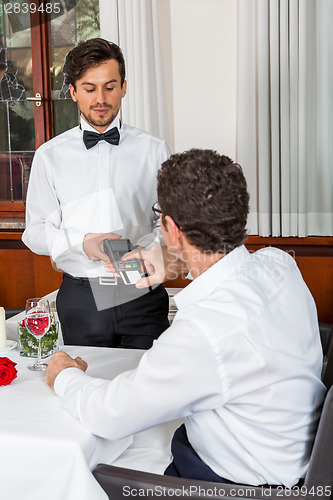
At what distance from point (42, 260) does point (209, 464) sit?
8.26 feet

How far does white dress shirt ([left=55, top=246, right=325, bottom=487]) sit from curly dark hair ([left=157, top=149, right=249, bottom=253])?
2.3 inches

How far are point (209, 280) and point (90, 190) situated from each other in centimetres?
113

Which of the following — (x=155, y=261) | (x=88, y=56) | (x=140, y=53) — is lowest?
(x=155, y=261)

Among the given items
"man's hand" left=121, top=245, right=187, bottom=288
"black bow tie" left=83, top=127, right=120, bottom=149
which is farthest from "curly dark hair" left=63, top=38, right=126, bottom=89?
"man's hand" left=121, top=245, right=187, bottom=288

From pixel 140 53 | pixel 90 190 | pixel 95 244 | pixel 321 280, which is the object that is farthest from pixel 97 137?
pixel 321 280

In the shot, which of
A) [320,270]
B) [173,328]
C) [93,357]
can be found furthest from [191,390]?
[320,270]

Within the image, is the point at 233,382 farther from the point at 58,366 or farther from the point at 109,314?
the point at 109,314

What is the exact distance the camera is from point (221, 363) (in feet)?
3.60

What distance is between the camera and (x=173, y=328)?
114 cm

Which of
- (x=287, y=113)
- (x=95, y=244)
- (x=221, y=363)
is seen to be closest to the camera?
(x=221, y=363)

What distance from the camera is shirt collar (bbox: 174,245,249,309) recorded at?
124cm

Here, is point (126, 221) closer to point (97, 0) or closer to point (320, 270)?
point (320, 270)

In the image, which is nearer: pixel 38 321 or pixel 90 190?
pixel 38 321

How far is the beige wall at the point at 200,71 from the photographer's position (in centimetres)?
332
